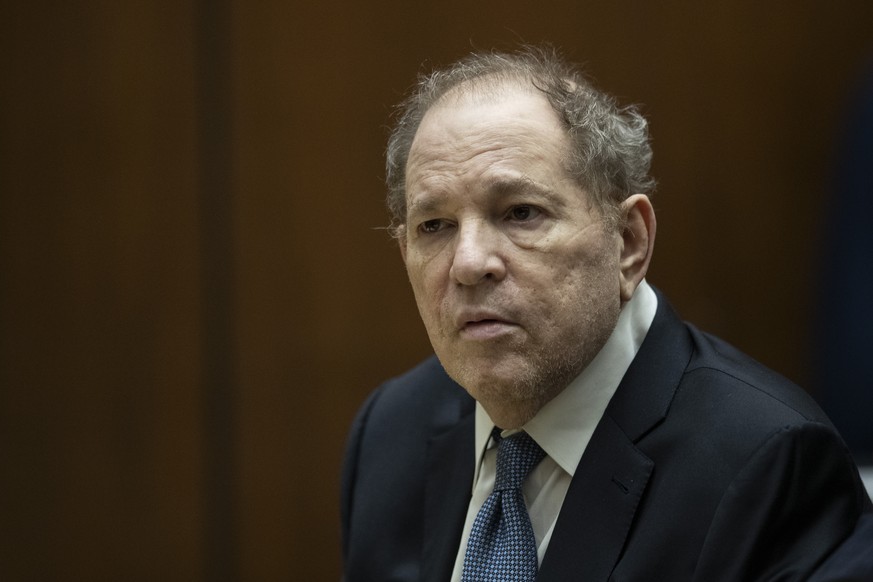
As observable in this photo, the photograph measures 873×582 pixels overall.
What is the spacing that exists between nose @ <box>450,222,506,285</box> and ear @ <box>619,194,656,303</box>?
0.27 meters

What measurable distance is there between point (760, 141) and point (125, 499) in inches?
90.9

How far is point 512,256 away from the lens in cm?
199

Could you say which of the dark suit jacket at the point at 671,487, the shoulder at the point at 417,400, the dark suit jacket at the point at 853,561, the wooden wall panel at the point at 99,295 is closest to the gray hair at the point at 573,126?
the dark suit jacket at the point at 671,487

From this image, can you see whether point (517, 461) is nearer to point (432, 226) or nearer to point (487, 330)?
point (487, 330)

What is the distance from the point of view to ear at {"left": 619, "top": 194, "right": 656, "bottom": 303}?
213 cm

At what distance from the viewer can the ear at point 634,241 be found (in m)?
2.13

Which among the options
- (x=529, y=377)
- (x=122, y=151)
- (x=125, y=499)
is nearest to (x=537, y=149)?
(x=529, y=377)

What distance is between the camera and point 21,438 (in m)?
Answer: 3.85

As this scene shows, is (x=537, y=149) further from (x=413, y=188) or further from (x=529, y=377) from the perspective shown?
(x=529, y=377)

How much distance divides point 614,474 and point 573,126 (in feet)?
1.99

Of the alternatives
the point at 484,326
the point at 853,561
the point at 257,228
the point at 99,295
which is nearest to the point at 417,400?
the point at 484,326

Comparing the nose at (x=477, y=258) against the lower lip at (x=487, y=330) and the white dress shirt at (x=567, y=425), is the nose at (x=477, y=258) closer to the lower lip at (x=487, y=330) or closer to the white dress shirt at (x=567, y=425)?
the lower lip at (x=487, y=330)

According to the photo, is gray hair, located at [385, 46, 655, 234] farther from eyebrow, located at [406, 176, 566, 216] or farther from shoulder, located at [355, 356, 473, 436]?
shoulder, located at [355, 356, 473, 436]

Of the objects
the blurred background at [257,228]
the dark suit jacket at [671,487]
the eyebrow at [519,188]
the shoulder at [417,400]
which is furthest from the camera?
the blurred background at [257,228]
